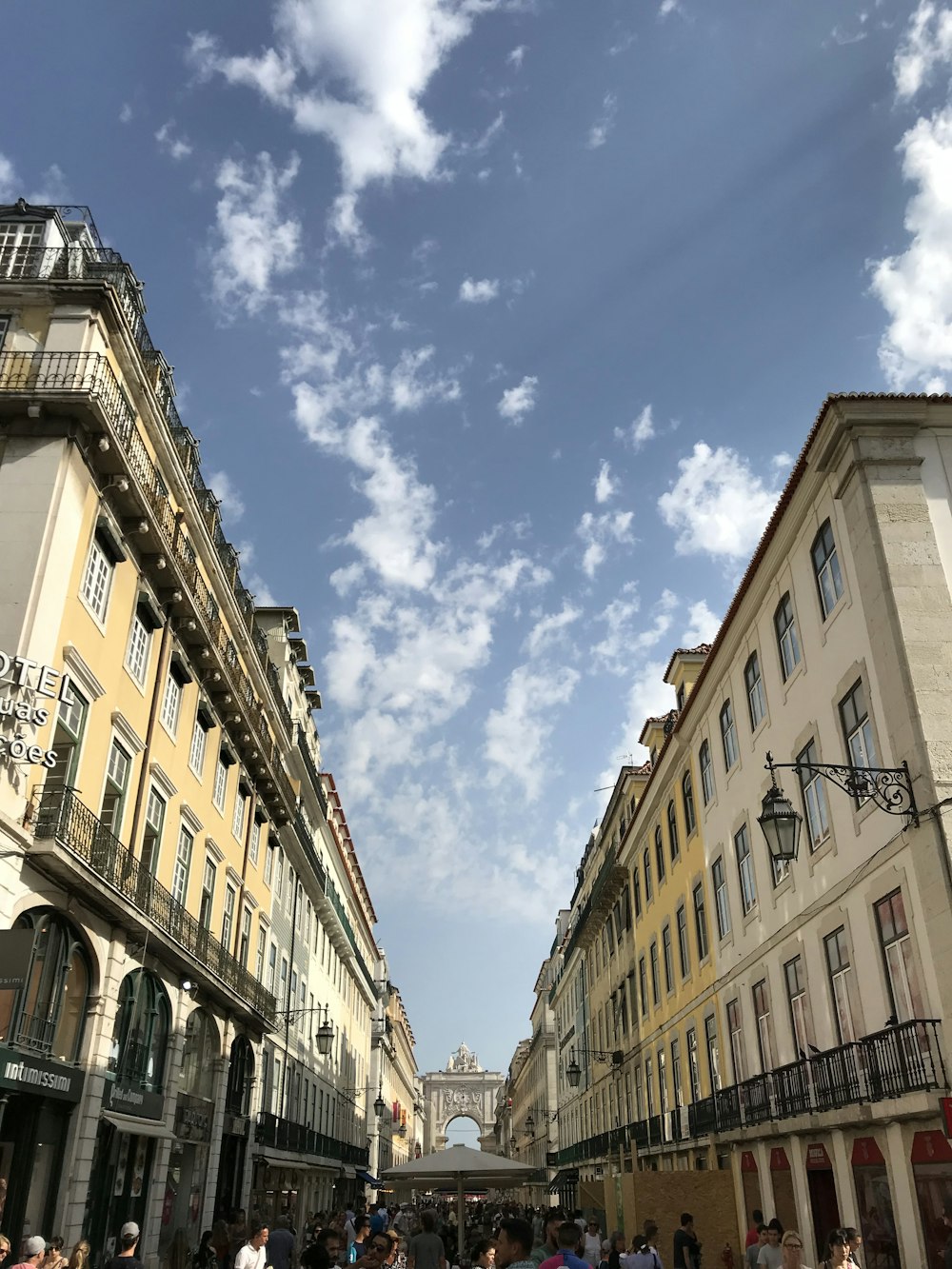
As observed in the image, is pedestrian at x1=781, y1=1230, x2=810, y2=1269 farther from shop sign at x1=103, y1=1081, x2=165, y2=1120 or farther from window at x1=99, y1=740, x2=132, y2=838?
window at x1=99, y1=740, x2=132, y2=838

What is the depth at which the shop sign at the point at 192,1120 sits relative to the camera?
1923 centimetres

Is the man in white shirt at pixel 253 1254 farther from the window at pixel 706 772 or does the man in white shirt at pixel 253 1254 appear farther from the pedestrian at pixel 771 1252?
the window at pixel 706 772

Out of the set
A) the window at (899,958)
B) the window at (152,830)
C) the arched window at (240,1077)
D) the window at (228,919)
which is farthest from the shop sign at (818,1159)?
the window at (228,919)

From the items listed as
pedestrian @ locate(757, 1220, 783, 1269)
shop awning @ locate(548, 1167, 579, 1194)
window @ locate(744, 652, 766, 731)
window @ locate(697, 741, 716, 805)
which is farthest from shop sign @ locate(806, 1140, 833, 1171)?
shop awning @ locate(548, 1167, 579, 1194)

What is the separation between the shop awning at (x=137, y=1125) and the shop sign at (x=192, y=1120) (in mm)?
1455

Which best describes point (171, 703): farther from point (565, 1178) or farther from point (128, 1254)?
point (565, 1178)

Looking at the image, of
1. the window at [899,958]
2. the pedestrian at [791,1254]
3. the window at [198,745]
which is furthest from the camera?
the window at [198,745]

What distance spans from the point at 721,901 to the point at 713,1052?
11.4 ft

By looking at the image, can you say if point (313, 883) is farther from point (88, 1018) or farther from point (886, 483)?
point (886, 483)

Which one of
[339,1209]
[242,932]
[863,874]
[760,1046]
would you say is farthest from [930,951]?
[339,1209]

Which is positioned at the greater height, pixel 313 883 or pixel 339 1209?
pixel 313 883

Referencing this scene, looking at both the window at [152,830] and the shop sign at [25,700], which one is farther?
the window at [152,830]

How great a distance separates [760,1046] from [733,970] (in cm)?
200

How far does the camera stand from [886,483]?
1358cm
